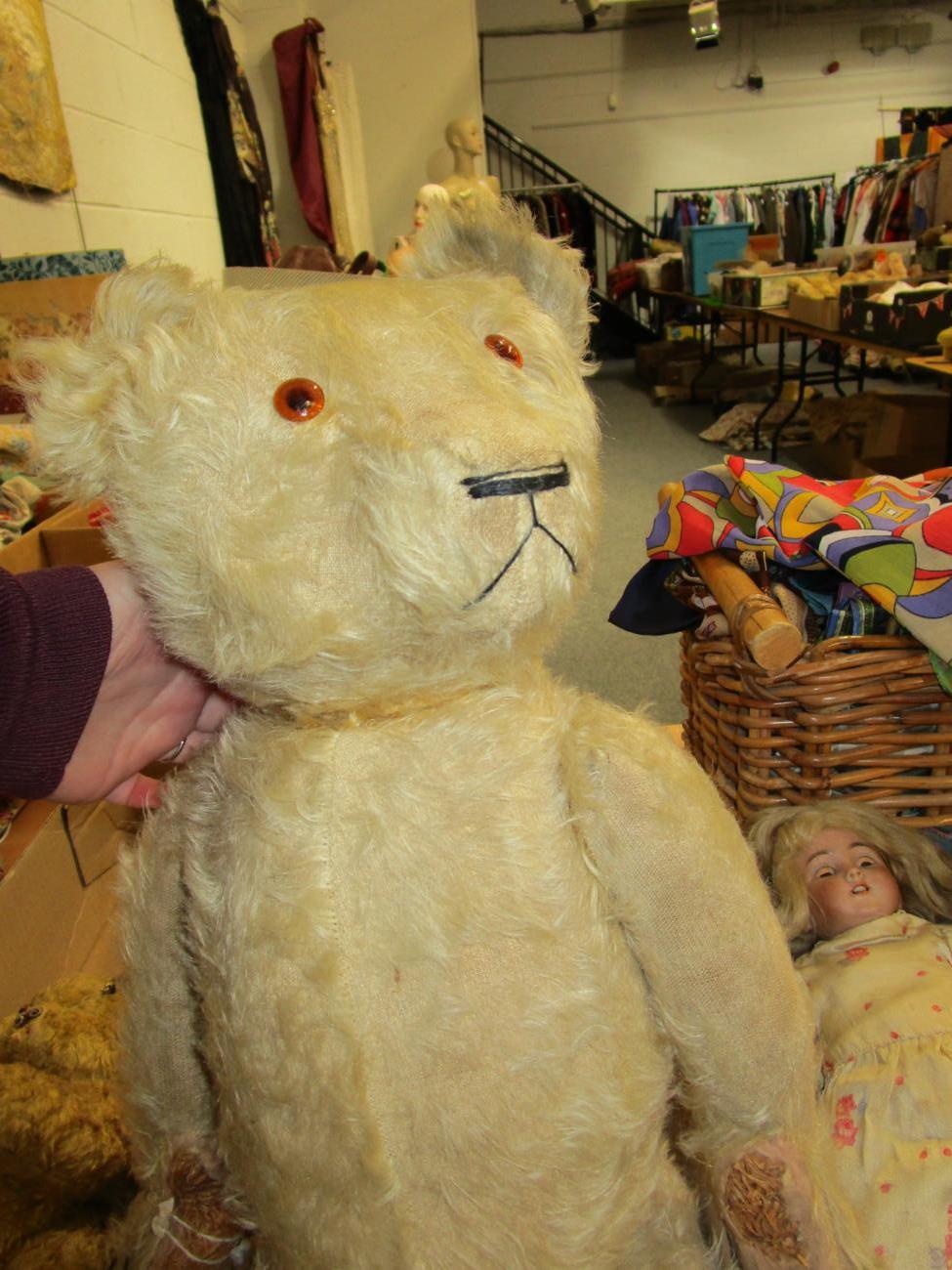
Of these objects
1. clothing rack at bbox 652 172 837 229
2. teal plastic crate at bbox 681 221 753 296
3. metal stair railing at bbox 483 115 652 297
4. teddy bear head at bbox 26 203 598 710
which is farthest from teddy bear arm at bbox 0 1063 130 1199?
clothing rack at bbox 652 172 837 229

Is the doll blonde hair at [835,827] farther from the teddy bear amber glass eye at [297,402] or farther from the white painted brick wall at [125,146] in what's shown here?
the white painted brick wall at [125,146]

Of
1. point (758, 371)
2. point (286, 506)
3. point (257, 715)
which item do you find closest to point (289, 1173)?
point (257, 715)

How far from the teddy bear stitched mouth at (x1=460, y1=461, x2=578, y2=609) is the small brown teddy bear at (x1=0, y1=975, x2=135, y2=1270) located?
1.77ft

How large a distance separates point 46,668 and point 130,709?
0.10 meters

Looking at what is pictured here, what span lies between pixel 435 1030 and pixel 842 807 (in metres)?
0.59

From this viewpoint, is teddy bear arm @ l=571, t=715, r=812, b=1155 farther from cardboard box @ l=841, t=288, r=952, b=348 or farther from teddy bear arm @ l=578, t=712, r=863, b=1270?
cardboard box @ l=841, t=288, r=952, b=348

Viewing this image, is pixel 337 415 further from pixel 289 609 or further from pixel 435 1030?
pixel 435 1030

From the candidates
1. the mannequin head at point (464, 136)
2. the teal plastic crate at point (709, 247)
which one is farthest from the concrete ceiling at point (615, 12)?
the mannequin head at point (464, 136)

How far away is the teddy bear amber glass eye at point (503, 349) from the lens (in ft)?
1.58

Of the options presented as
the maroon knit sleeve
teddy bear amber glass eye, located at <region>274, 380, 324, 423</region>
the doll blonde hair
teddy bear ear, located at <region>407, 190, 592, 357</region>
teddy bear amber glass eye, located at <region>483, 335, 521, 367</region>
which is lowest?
the doll blonde hair

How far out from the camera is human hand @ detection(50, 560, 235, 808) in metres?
0.60

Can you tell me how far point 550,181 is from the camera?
8016 mm

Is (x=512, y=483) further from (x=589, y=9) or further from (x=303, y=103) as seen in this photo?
(x=589, y=9)

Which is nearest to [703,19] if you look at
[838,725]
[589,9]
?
[589,9]
